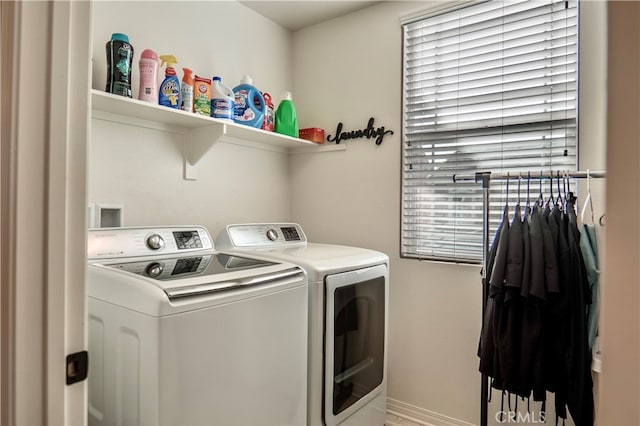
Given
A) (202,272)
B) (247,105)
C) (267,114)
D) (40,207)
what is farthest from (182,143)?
(40,207)

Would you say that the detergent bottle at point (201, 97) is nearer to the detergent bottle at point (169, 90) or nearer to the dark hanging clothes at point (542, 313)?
the detergent bottle at point (169, 90)

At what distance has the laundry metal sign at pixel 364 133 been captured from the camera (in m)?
2.40

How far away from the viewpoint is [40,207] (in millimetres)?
615

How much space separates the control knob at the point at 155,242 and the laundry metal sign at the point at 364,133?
1.32 meters

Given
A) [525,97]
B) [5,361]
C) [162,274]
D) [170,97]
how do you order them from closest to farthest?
[5,361]
[162,274]
[170,97]
[525,97]

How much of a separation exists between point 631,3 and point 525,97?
176cm

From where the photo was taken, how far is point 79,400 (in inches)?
26.6

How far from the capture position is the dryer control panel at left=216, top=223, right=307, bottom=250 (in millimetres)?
2043

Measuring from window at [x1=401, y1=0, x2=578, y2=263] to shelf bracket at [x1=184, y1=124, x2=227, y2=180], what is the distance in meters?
1.15

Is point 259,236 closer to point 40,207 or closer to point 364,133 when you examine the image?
point 364,133

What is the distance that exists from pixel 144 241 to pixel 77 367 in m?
1.11

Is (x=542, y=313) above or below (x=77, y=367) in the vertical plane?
below

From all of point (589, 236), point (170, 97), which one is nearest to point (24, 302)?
point (170, 97)

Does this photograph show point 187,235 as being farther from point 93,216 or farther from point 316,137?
point 316,137
